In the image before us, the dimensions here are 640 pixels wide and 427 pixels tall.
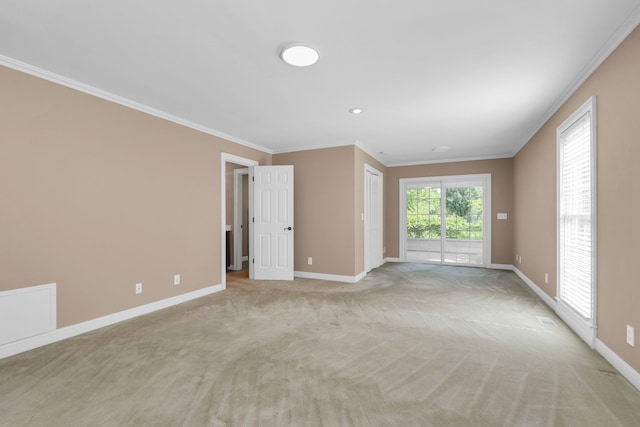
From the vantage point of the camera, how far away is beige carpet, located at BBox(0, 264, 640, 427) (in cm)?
178

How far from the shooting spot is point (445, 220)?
7098mm

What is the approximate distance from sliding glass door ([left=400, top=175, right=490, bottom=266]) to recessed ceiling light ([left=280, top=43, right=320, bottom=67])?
5.46m

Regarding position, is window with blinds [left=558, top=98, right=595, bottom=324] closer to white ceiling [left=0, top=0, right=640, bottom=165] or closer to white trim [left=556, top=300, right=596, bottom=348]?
white trim [left=556, top=300, right=596, bottom=348]

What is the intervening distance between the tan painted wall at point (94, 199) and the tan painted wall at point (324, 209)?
6.12 ft

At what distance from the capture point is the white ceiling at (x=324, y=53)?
1.94 m

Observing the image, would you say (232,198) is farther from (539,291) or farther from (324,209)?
(539,291)

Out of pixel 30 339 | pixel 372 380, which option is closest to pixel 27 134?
pixel 30 339

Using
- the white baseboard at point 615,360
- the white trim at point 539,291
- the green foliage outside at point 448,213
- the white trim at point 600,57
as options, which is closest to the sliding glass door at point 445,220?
the green foliage outside at point 448,213

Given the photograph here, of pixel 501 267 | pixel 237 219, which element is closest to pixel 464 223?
pixel 501 267

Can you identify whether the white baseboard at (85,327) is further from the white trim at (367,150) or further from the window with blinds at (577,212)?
the window with blinds at (577,212)

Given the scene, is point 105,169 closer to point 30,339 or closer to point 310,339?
point 30,339

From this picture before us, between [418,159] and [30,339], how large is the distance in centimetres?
710

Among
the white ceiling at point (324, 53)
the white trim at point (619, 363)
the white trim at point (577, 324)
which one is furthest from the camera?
the white trim at point (577, 324)

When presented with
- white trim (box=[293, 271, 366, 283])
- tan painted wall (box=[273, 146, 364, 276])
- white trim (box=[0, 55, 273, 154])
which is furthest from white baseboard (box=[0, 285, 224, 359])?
white trim (box=[0, 55, 273, 154])
